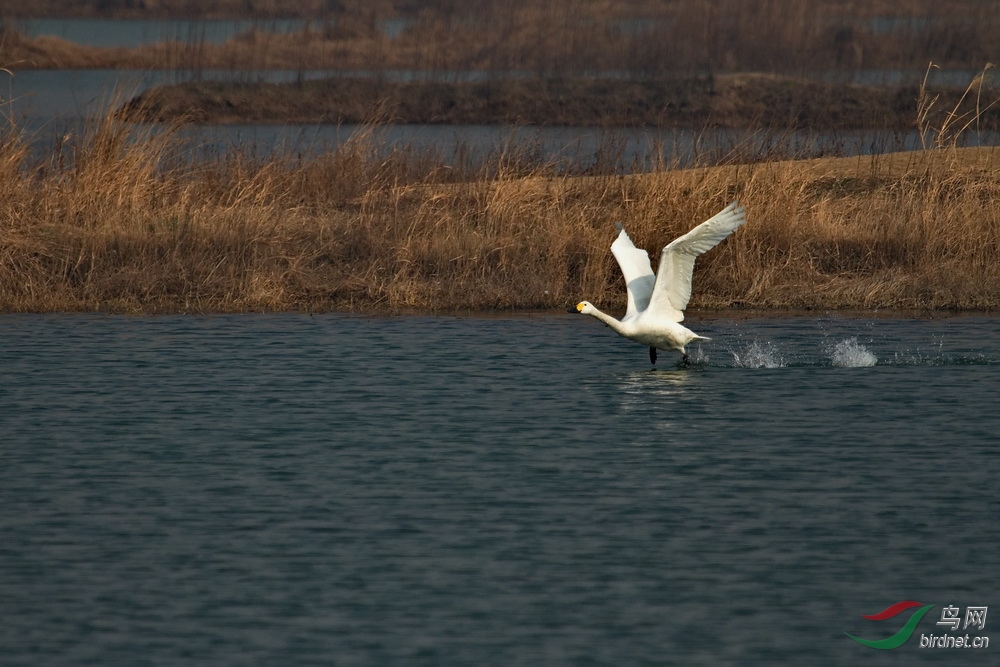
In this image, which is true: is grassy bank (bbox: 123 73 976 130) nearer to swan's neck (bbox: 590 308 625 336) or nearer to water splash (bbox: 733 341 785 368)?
water splash (bbox: 733 341 785 368)

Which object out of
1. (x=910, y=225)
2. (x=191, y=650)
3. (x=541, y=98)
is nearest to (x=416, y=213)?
(x=910, y=225)

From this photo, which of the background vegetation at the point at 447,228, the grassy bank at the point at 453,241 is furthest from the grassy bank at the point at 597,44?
the grassy bank at the point at 453,241

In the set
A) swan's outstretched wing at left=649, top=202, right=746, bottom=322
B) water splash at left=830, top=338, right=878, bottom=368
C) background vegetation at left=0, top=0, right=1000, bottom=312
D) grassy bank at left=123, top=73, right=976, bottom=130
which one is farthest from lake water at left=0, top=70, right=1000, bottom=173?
swan's outstretched wing at left=649, top=202, right=746, bottom=322

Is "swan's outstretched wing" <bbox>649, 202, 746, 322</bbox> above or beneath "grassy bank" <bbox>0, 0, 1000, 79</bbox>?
beneath

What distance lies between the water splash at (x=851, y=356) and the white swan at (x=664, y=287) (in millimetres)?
1368

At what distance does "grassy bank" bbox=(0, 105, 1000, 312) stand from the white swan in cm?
283

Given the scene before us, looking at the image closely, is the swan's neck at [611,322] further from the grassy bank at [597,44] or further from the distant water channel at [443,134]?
the grassy bank at [597,44]

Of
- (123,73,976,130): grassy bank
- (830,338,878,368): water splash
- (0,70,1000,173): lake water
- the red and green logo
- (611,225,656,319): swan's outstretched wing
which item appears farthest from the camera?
(123,73,976,130): grassy bank

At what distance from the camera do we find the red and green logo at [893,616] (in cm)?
732

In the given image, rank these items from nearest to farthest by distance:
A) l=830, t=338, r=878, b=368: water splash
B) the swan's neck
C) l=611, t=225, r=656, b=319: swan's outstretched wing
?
the swan's neck → l=611, t=225, r=656, b=319: swan's outstretched wing → l=830, t=338, r=878, b=368: water splash

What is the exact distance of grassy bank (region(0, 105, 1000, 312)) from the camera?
1638 centimetres

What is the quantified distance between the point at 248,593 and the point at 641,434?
4.19 meters

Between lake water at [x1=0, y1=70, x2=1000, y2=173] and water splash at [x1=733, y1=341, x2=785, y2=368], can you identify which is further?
lake water at [x1=0, y1=70, x2=1000, y2=173]

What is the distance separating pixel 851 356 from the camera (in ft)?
44.8
